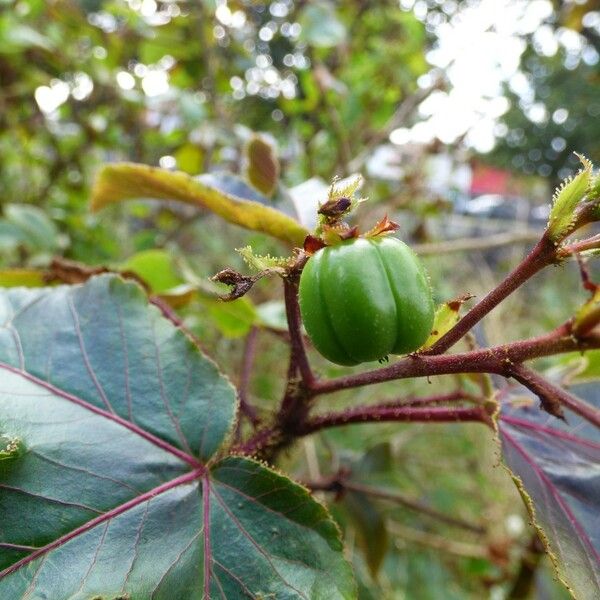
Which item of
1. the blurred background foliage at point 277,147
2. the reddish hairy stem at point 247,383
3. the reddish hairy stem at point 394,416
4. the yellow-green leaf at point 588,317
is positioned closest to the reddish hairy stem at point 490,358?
the yellow-green leaf at point 588,317

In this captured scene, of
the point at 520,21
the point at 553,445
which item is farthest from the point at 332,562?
the point at 520,21

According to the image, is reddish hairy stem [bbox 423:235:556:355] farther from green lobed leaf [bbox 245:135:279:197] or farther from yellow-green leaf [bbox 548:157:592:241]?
green lobed leaf [bbox 245:135:279:197]

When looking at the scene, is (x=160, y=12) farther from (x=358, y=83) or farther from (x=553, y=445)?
(x=553, y=445)

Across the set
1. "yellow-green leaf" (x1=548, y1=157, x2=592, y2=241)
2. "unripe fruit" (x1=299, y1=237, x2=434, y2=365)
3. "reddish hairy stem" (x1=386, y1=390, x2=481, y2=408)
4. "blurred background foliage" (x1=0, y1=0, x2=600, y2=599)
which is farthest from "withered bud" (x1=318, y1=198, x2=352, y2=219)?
"blurred background foliage" (x1=0, y1=0, x2=600, y2=599)

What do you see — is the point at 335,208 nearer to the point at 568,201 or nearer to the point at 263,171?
the point at 568,201

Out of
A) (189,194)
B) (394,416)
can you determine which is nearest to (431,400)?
(394,416)

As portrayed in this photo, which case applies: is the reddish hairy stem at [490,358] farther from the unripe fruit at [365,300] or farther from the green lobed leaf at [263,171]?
the green lobed leaf at [263,171]
